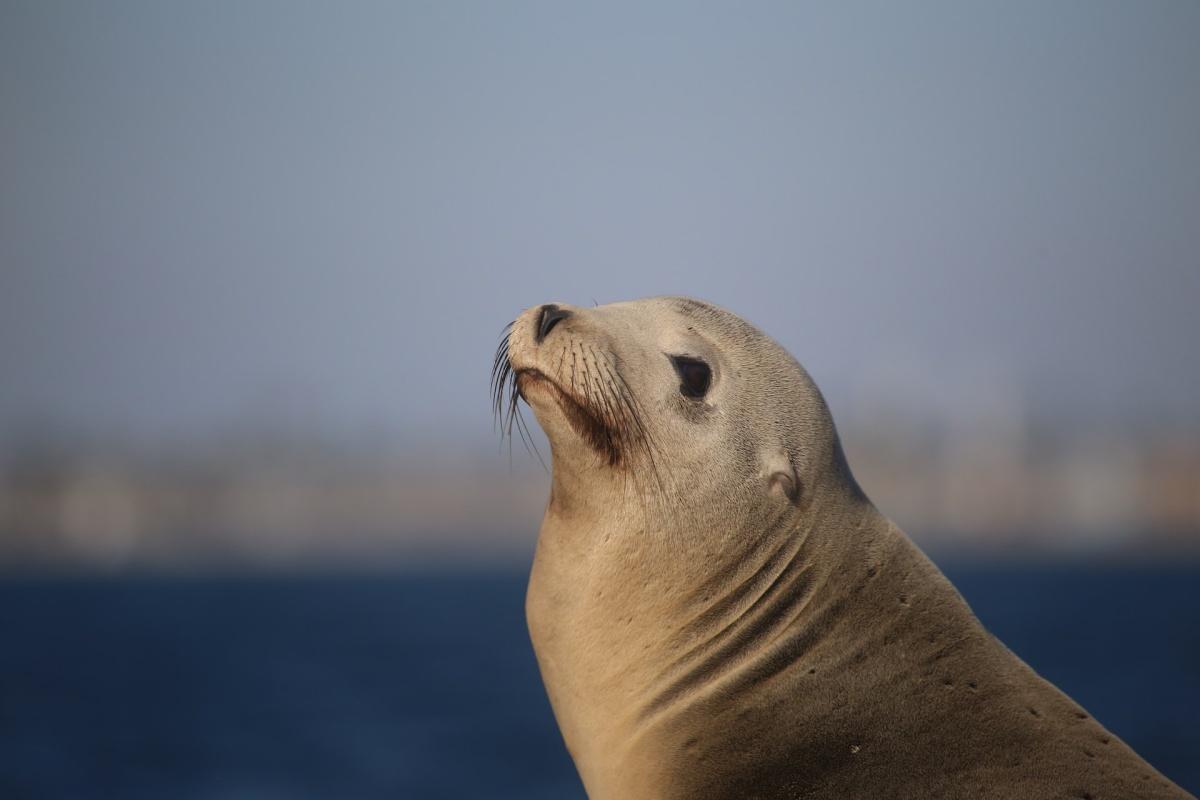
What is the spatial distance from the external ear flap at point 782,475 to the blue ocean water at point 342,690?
73.4 feet

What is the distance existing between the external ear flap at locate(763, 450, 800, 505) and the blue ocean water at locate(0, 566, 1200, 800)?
22.4m

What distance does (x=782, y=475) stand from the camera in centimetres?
482

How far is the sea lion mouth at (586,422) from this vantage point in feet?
16.0

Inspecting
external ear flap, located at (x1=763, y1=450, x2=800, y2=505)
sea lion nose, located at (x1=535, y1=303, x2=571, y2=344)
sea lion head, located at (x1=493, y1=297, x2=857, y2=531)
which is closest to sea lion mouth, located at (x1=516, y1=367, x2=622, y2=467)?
sea lion head, located at (x1=493, y1=297, x2=857, y2=531)

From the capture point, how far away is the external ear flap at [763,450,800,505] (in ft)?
15.8

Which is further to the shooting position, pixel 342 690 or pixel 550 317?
pixel 342 690

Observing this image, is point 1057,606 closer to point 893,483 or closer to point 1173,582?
point 1173,582

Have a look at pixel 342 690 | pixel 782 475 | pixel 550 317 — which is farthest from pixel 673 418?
pixel 342 690

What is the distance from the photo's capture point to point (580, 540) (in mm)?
4883

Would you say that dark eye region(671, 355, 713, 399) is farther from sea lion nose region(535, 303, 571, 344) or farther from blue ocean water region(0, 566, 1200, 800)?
blue ocean water region(0, 566, 1200, 800)

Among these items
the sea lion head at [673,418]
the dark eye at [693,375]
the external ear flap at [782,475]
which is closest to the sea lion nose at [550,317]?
the sea lion head at [673,418]

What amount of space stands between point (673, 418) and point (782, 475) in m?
0.39

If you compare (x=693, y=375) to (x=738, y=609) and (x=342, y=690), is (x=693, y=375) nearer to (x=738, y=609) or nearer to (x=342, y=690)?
(x=738, y=609)

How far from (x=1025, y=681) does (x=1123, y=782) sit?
39 cm
